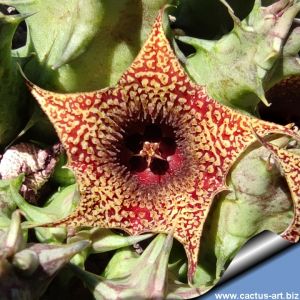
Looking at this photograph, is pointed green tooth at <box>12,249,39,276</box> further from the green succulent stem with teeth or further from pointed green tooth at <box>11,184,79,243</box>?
the green succulent stem with teeth

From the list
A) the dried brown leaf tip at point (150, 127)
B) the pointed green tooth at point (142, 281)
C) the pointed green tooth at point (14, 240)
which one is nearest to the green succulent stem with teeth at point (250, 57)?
the dried brown leaf tip at point (150, 127)

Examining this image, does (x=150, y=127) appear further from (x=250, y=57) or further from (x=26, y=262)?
(x=26, y=262)

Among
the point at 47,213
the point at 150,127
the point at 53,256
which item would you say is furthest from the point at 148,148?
the point at 53,256

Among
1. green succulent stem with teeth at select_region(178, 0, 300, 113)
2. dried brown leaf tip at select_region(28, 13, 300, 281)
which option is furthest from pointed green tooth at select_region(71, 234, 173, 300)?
green succulent stem with teeth at select_region(178, 0, 300, 113)

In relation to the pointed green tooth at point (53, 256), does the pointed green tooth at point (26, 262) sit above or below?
above

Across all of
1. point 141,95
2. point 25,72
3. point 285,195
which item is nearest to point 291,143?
point 285,195

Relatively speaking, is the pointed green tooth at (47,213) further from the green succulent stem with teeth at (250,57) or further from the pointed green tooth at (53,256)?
the green succulent stem with teeth at (250,57)

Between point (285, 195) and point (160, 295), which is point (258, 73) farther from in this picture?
point (160, 295)

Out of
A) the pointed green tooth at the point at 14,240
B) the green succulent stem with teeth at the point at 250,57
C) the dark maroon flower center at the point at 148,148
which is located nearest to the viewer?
the pointed green tooth at the point at 14,240
